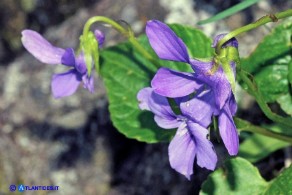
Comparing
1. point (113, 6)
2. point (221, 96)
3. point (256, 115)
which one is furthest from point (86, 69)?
point (113, 6)

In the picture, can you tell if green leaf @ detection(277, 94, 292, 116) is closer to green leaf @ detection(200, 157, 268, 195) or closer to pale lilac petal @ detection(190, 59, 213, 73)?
green leaf @ detection(200, 157, 268, 195)

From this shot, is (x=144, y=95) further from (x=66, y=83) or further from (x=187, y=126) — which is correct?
(x=66, y=83)

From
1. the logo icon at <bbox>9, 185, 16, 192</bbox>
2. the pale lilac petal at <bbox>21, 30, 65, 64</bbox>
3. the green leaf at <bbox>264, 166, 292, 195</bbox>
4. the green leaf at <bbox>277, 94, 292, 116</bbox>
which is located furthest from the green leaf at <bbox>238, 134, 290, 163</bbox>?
the logo icon at <bbox>9, 185, 16, 192</bbox>

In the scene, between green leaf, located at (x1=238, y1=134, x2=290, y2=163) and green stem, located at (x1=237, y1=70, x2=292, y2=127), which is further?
green leaf, located at (x1=238, y1=134, x2=290, y2=163)

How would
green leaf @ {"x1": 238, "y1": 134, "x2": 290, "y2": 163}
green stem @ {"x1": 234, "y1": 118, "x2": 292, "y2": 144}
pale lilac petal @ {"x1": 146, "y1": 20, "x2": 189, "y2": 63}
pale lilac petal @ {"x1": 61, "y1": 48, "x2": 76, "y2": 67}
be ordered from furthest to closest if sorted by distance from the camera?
green leaf @ {"x1": 238, "y1": 134, "x2": 290, "y2": 163} → green stem @ {"x1": 234, "y1": 118, "x2": 292, "y2": 144} → pale lilac petal @ {"x1": 61, "y1": 48, "x2": 76, "y2": 67} → pale lilac petal @ {"x1": 146, "y1": 20, "x2": 189, "y2": 63}

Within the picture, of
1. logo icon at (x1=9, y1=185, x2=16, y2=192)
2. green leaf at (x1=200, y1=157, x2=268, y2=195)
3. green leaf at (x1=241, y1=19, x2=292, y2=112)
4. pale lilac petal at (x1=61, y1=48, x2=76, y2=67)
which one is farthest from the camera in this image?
logo icon at (x1=9, y1=185, x2=16, y2=192)

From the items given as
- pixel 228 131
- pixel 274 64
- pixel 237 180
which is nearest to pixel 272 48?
pixel 274 64

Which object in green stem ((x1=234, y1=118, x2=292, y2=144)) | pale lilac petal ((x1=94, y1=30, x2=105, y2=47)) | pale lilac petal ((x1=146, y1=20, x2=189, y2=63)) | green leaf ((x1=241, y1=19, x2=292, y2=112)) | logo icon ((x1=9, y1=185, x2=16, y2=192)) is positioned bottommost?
logo icon ((x1=9, y1=185, x2=16, y2=192))
